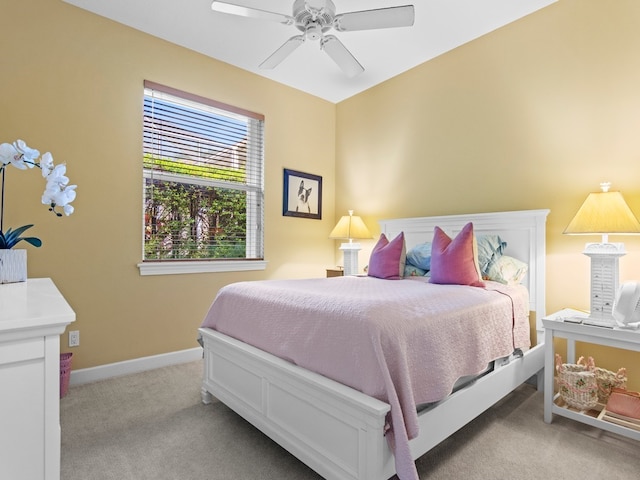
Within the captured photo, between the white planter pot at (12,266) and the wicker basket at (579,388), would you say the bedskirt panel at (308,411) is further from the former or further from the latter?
the wicker basket at (579,388)

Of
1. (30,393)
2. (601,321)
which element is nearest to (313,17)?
(30,393)

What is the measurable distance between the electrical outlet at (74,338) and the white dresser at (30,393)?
2082 mm

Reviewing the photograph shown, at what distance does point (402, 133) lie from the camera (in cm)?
361

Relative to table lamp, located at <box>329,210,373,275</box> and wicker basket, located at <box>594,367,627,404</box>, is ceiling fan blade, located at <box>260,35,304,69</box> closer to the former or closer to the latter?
table lamp, located at <box>329,210,373,275</box>

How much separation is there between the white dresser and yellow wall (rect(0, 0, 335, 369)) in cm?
205

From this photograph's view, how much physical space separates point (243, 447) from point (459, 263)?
1.65m

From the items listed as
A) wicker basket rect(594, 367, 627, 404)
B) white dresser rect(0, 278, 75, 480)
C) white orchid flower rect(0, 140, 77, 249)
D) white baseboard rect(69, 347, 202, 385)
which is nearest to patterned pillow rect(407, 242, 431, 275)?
wicker basket rect(594, 367, 627, 404)

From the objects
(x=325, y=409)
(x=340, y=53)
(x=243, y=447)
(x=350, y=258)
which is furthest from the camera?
(x=350, y=258)

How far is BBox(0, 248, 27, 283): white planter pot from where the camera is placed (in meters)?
1.44

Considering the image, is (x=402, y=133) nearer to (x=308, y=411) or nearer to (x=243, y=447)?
(x=308, y=411)

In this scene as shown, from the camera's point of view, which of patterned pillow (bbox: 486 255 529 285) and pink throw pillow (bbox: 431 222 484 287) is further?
patterned pillow (bbox: 486 255 529 285)

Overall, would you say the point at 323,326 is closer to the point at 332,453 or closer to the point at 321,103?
the point at 332,453

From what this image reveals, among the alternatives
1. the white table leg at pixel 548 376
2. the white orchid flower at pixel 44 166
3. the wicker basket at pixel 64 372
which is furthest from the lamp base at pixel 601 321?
the wicker basket at pixel 64 372

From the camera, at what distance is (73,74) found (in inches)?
102
